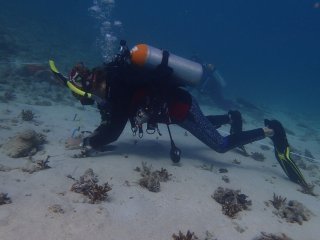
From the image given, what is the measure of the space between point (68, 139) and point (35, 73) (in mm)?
9836

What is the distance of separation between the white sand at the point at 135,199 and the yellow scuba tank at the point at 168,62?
255cm

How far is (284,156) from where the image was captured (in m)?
10.0

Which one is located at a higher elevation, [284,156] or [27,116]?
[284,156]

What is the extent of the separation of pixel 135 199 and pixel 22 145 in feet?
12.1

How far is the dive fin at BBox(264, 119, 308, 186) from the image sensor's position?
9961 millimetres

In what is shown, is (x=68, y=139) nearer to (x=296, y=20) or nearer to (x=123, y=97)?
(x=123, y=97)

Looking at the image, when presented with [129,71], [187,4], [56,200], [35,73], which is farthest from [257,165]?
[187,4]

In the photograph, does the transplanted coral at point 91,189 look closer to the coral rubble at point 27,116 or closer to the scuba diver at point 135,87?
the scuba diver at point 135,87

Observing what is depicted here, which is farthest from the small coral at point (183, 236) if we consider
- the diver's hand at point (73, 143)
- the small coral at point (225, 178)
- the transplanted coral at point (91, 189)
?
the diver's hand at point (73, 143)

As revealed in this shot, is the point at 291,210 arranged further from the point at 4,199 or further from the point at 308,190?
the point at 4,199

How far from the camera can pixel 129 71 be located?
7309 mm

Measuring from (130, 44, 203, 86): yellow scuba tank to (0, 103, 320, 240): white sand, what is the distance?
255 cm

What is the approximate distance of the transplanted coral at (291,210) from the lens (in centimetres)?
734

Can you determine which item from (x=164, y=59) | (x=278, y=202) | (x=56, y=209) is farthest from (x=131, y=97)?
(x=278, y=202)
